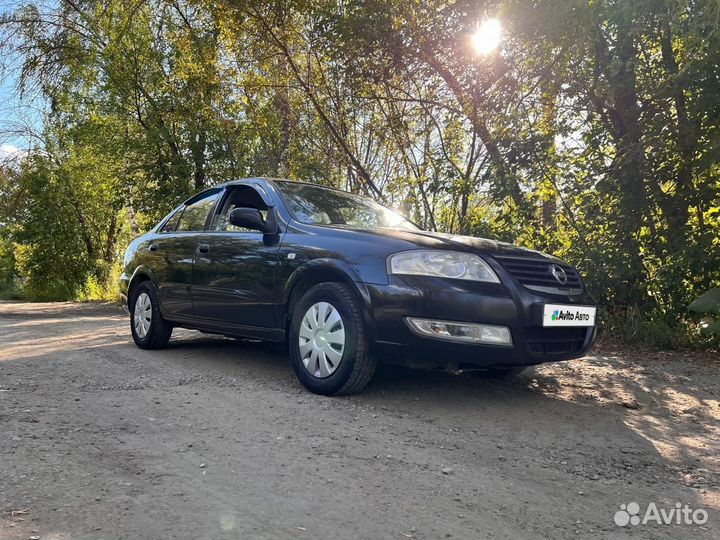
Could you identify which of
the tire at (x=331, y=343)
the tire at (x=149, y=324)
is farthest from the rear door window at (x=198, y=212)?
the tire at (x=331, y=343)

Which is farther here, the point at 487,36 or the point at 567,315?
the point at 487,36

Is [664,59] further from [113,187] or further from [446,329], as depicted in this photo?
[113,187]

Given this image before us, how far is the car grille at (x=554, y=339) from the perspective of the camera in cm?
394

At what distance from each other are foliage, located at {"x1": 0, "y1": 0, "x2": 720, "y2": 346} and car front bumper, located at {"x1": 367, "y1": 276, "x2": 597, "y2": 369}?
3.33 meters

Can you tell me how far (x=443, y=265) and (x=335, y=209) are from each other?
1597mm

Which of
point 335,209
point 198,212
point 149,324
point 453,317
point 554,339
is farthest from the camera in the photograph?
point 149,324

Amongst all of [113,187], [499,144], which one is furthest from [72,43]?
[499,144]

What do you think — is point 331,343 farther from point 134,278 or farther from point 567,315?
point 134,278

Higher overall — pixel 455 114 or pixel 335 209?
pixel 455 114

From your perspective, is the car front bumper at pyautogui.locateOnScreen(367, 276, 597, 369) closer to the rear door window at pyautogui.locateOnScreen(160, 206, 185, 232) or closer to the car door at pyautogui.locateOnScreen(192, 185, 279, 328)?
the car door at pyautogui.locateOnScreen(192, 185, 279, 328)

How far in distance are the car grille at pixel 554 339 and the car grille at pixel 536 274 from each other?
0.27m

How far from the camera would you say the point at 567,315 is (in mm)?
4156

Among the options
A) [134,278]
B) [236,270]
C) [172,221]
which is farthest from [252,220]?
[134,278]

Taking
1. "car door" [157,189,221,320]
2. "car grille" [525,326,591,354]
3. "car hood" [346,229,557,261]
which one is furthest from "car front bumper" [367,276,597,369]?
"car door" [157,189,221,320]
